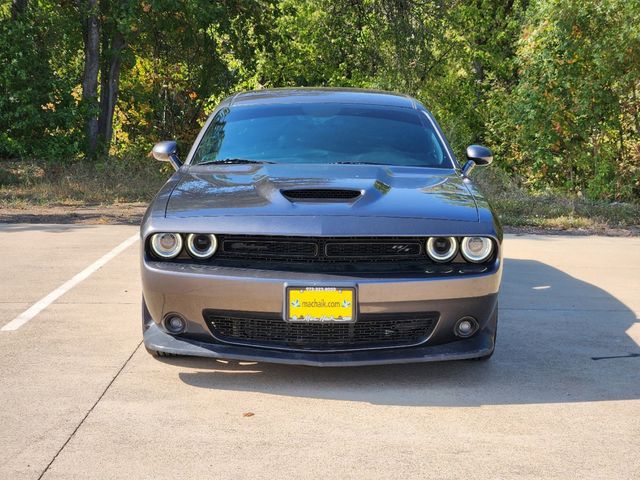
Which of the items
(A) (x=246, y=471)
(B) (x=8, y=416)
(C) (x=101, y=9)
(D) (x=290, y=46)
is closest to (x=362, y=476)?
(A) (x=246, y=471)

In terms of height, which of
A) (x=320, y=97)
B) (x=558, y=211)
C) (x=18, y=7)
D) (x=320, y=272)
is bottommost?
(x=558, y=211)

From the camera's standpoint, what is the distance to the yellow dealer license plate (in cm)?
491

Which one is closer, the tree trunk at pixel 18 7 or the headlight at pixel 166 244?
the headlight at pixel 166 244

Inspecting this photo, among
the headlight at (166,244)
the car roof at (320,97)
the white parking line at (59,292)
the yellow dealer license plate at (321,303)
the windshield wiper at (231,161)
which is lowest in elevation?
the white parking line at (59,292)

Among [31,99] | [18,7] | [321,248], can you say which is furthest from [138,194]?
[321,248]

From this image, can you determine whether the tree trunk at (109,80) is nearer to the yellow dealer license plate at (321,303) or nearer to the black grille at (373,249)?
the black grille at (373,249)

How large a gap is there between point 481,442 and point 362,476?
0.70 meters

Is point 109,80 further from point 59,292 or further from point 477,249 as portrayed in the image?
point 477,249

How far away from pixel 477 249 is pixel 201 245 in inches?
56.7

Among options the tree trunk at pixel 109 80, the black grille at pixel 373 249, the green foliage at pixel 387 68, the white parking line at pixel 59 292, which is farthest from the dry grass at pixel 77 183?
the black grille at pixel 373 249

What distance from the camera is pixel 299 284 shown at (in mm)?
4898

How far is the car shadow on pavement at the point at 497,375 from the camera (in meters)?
5.07

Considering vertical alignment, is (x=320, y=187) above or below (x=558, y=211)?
above

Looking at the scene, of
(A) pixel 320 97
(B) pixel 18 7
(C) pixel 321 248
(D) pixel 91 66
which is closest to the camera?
(C) pixel 321 248
